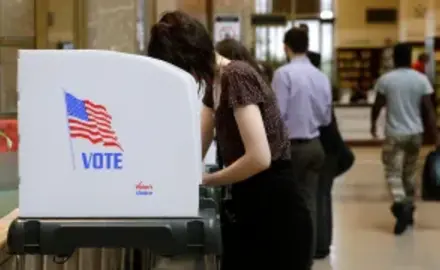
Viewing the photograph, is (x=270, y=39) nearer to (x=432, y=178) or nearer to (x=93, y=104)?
(x=432, y=178)

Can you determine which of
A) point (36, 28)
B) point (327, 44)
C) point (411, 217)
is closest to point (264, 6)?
point (327, 44)

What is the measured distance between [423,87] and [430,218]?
5.83 feet

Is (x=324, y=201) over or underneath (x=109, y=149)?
underneath

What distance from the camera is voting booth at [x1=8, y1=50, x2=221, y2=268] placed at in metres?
2.13

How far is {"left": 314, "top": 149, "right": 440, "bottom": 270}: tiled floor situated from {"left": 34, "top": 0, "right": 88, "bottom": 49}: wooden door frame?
2522 millimetres

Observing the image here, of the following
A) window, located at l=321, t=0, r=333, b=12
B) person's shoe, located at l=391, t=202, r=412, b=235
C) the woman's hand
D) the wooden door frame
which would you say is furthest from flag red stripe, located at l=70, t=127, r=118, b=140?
window, located at l=321, t=0, r=333, b=12

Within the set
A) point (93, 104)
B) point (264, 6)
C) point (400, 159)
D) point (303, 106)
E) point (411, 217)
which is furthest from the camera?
point (264, 6)

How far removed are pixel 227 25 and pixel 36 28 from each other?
15.2 ft

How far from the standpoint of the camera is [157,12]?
8.52 metres

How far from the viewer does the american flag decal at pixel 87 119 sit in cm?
214

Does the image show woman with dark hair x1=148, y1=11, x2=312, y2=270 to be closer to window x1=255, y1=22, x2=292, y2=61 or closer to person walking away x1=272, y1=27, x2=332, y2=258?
person walking away x1=272, y1=27, x2=332, y2=258

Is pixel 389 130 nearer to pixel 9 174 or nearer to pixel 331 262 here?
pixel 331 262

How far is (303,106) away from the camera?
6480mm

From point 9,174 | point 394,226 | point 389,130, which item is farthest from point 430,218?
point 9,174
